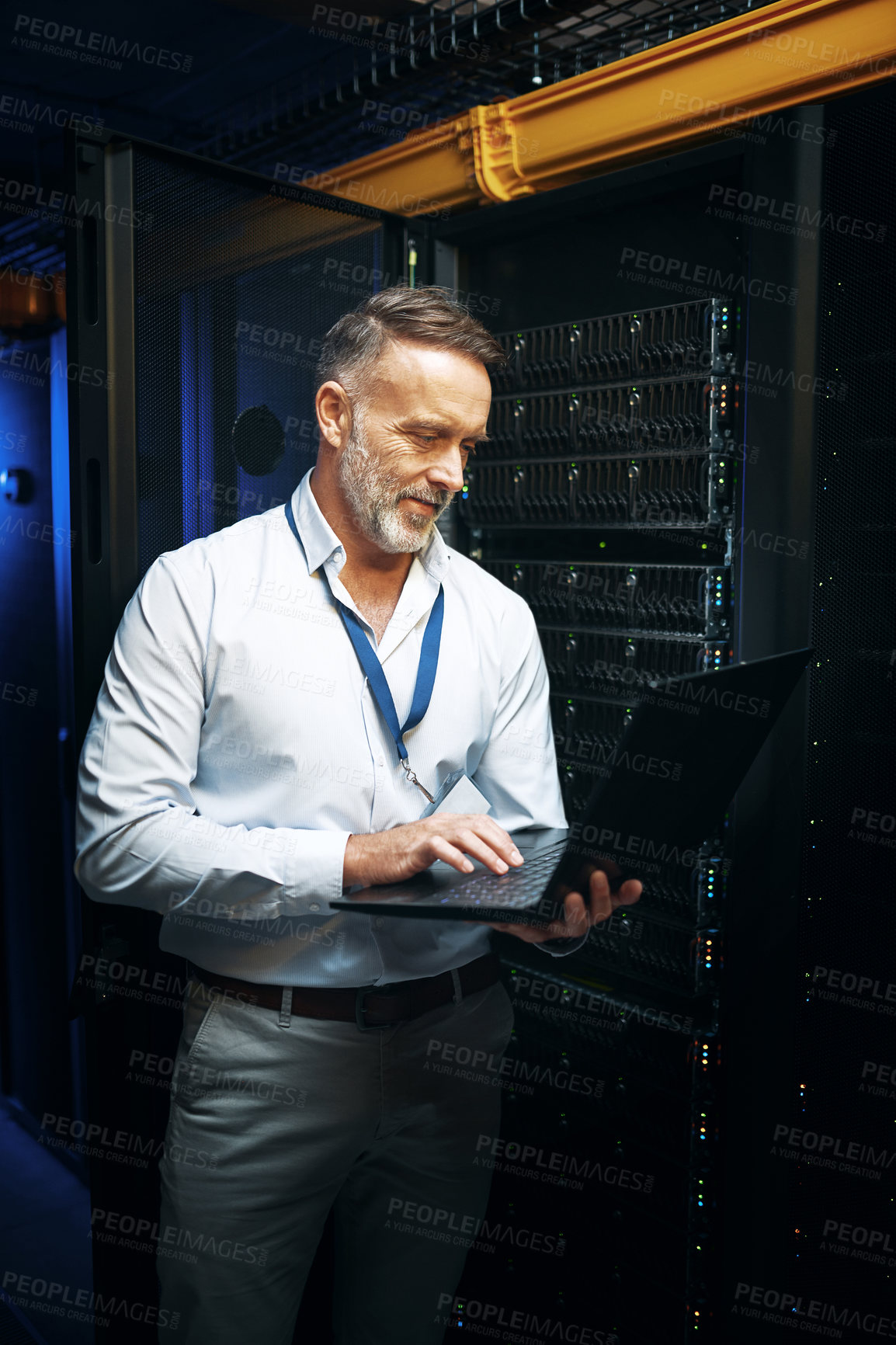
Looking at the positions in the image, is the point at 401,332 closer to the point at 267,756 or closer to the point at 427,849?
the point at 267,756

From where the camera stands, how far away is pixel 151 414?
1619 mm

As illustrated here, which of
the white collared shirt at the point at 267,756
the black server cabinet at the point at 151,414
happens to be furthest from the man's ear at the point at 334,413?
the black server cabinet at the point at 151,414

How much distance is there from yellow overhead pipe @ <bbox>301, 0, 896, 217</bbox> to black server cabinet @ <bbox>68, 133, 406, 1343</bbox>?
217 mm

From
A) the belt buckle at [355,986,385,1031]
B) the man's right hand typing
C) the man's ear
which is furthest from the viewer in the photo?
the man's ear

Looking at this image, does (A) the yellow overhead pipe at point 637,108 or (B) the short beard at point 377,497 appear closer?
(A) the yellow overhead pipe at point 637,108

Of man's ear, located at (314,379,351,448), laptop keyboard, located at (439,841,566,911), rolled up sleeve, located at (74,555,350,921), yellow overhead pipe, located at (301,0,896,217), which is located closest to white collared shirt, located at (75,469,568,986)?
rolled up sleeve, located at (74,555,350,921)

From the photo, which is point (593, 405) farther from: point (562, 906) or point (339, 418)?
point (562, 906)

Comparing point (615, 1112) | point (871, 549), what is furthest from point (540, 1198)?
point (871, 549)

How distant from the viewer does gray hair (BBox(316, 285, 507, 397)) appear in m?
1.58

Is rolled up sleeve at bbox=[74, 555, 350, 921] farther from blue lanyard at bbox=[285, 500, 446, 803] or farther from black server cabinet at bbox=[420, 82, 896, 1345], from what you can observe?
black server cabinet at bbox=[420, 82, 896, 1345]

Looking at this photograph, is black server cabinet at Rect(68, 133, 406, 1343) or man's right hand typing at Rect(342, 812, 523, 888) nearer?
man's right hand typing at Rect(342, 812, 523, 888)

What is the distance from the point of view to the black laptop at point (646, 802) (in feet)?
3.97

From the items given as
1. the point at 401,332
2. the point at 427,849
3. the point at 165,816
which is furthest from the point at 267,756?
the point at 401,332

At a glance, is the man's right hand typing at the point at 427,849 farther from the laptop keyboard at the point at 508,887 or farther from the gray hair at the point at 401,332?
the gray hair at the point at 401,332
